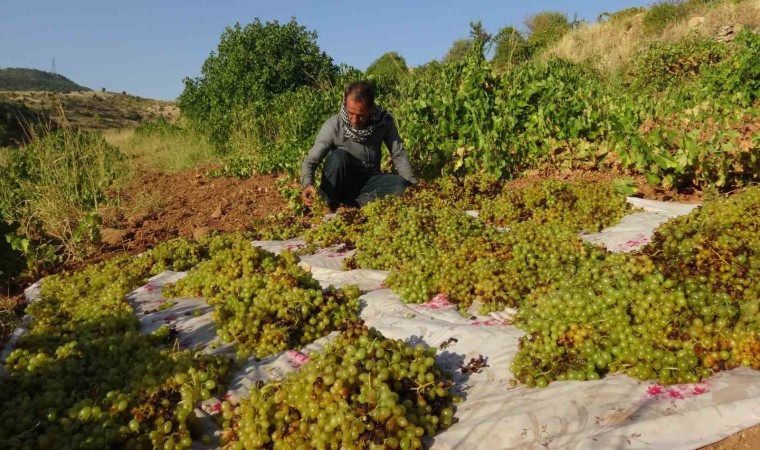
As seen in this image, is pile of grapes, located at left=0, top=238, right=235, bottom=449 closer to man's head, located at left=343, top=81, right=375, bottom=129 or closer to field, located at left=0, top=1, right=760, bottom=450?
field, located at left=0, top=1, right=760, bottom=450

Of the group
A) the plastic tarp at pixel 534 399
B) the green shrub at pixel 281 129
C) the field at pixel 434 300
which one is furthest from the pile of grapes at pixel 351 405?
the green shrub at pixel 281 129

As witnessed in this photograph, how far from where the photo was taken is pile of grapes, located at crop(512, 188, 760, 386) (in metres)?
2.51

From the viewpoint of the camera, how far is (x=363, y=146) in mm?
7012

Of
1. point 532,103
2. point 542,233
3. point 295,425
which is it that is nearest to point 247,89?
point 532,103

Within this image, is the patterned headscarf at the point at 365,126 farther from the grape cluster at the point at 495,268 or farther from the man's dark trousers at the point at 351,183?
the grape cluster at the point at 495,268

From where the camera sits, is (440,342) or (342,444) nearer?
(342,444)

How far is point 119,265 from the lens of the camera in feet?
17.9

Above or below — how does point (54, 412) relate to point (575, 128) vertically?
below

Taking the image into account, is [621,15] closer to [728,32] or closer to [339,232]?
[728,32]

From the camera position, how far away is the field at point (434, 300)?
250cm

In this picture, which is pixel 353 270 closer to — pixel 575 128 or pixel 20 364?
pixel 20 364

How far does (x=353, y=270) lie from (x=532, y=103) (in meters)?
4.64

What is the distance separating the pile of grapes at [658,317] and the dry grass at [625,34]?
16189mm

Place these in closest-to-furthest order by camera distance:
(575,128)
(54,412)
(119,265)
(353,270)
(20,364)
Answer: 1. (54,412)
2. (20,364)
3. (353,270)
4. (119,265)
5. (575,128)
